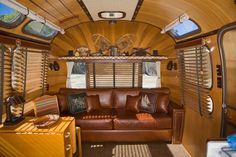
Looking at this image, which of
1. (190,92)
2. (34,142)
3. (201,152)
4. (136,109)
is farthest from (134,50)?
(34,142)

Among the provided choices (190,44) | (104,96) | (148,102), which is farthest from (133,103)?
(190,44)

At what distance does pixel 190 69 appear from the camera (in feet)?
12.3

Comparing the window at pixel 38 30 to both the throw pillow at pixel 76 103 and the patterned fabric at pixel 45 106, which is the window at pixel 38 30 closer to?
the patterned fabric at pixel 45 106

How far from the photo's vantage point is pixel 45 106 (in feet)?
11.8

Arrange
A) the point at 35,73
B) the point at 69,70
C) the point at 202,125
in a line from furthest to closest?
the point at 69,70 < the point at 35,73 < the point at 202,125

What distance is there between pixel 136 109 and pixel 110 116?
60 centimetres

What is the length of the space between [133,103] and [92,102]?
85 cm

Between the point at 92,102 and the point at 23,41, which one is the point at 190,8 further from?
the point at 92,102

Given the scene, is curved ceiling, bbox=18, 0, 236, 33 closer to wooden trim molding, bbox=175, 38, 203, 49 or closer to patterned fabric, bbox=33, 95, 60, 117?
wooden trim molding, bbox=175, 38, 203, 49

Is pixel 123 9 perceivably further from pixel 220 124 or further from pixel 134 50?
pixel 220 124

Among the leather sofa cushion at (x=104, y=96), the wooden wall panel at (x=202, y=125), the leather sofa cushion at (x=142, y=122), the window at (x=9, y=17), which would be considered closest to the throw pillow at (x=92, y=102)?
the leather sofa cushion at (x=104, y=96)

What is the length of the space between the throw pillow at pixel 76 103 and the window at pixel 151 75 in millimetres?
1514

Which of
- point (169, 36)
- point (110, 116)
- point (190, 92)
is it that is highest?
point (169, 36)

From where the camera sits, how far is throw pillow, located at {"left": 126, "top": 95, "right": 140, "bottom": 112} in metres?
4.46
